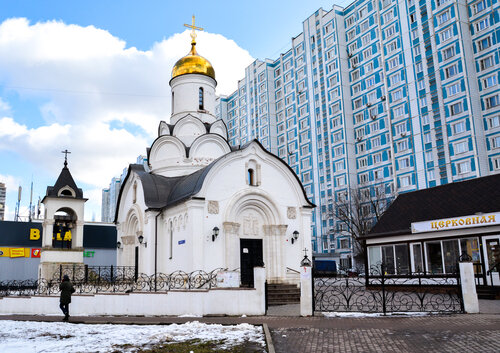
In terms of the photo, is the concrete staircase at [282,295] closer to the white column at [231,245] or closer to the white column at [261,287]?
the white column at [231,245]

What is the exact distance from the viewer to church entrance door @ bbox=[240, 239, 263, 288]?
21531 mm

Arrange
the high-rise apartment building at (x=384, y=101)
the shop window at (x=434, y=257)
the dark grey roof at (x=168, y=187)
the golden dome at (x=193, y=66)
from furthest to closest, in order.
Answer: the high-rise apartment building at (x=384, y=101) < the golden dome at (x=193, y=66) < the dark grey roof at (x=168, y=187) < the shop window at (x=434, y=257)

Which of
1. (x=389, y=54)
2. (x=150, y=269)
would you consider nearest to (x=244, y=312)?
(x=150, y=269)

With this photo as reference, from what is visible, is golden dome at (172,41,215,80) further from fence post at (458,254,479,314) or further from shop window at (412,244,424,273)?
fence post at (458,254,479,314)

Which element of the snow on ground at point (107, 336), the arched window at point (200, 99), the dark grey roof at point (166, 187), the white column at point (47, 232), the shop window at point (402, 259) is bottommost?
the snow on ground at point (107, 336)

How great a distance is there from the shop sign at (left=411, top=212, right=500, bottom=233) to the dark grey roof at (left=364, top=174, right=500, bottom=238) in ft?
1.83

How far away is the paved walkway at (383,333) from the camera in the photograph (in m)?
8.73

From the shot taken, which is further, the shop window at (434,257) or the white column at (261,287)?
the shop window at (434,257)

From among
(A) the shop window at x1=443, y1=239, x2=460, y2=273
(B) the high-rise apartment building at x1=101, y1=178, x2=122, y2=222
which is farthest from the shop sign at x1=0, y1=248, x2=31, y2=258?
(B) the high-rise apartment building at x1=101, y1=178, x2=122, y2=222

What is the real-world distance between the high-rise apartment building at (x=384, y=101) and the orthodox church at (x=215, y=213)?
24450 millimetres

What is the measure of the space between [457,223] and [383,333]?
10984 mm

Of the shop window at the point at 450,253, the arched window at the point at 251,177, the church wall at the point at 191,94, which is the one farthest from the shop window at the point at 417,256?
the church wall at the point at 191,94

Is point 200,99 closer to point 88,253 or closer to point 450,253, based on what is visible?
point 450,253

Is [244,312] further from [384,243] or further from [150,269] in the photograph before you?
[384,243]
